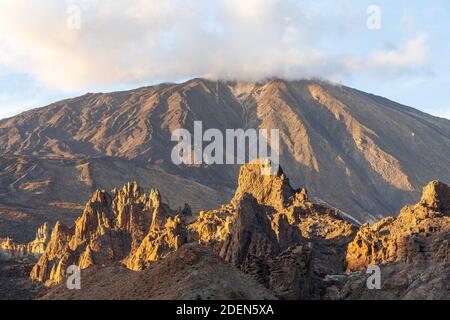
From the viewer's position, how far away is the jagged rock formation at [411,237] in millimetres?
58031

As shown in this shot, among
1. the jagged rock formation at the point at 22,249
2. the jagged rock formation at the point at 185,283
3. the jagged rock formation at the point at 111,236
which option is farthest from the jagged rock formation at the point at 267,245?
the jagged rock formation at the point at 22,249

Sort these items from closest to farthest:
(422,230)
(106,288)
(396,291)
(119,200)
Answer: (106,288), (396,291), (422,230), (119,200)

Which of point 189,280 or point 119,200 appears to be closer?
point 189,280

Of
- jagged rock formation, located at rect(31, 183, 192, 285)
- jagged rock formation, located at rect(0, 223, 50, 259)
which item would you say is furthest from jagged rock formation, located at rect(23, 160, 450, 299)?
jagged rock formation, located at rect(0, 223, 50, 259)

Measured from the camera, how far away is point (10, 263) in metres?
132

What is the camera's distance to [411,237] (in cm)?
6406

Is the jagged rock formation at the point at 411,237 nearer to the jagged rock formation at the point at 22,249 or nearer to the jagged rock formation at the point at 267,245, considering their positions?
the jagged rock formation at the point at 267,245

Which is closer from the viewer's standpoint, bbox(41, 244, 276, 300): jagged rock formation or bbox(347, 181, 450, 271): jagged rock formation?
bbox(41, 244, 276, 300): jagged rock formation

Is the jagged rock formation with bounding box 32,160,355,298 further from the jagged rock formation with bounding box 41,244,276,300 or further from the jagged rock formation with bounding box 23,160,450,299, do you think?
the jagged rock formation with bounding box 41,244,276,300

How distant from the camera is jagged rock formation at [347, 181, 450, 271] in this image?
2285 inches

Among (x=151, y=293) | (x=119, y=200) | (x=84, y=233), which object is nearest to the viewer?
(x=151, y=293)

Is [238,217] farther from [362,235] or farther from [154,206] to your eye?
[154,206]

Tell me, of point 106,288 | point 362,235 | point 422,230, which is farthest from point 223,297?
point 362,235
